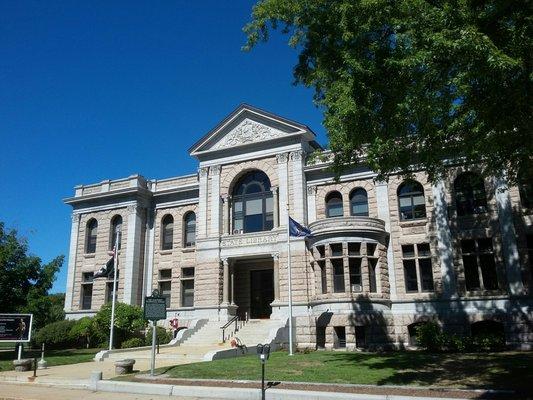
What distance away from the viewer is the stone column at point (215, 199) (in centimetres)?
3291

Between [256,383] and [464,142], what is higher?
[464,142]

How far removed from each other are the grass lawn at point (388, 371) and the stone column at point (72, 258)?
21.5 metres

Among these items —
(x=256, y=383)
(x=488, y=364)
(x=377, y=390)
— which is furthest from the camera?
(x=488, y=364)

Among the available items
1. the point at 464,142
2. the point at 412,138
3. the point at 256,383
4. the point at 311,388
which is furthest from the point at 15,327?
the point at 464,142

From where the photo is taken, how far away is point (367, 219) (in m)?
28.6

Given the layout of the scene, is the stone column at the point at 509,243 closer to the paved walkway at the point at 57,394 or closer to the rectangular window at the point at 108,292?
the paved walkway at the point at 57,394

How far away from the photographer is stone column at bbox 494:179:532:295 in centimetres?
2561

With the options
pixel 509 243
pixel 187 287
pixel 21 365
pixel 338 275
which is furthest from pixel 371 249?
pixel 21 365

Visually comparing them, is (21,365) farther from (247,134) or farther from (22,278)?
(247,134)

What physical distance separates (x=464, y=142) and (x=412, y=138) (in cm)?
168

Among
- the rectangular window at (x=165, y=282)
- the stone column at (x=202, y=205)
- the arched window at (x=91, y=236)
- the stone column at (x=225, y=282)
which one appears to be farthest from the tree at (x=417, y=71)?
the arched window at (x=91, y=236)

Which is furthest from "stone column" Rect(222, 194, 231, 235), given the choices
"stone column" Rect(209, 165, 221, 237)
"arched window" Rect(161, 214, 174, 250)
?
"arched window" Rect(161, 214, 174, 250)

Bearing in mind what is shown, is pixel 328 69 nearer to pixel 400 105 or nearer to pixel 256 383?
pixel 400 105

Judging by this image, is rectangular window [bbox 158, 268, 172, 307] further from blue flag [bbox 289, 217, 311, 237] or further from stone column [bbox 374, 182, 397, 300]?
stone column [bbox 374, 182, 397, 300]
